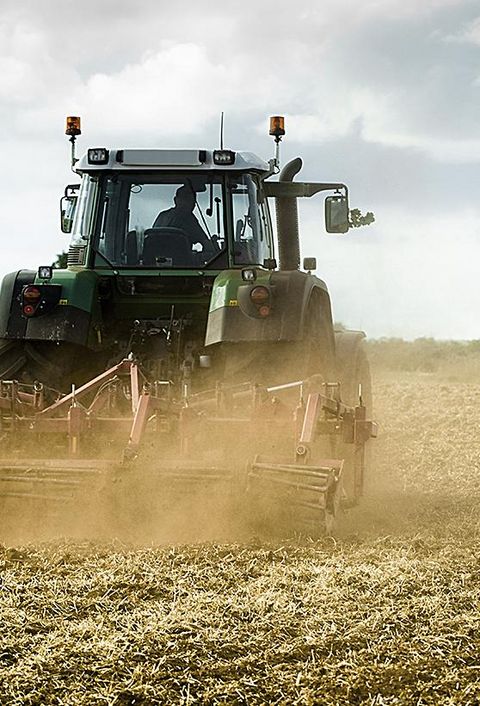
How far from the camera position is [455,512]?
800 cm

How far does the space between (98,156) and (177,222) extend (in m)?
0.81

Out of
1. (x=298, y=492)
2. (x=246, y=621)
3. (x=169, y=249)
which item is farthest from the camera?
(x=169, y=249)

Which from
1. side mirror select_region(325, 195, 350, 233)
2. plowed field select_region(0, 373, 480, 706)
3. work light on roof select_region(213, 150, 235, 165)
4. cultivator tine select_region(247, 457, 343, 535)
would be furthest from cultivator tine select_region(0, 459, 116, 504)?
side mirror select_region(325, 195, 350, 233)

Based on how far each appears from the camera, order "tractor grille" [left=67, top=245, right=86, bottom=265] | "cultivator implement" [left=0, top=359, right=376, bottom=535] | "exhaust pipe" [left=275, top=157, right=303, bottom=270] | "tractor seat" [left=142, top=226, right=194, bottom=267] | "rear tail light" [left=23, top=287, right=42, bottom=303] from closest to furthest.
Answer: "cultivator implement" [left=0, top=359, right=376, bottom=535] < "rear tail light" [left=23, top=287, right=42, bottom=303] < "tractor seat" [left=142, top=226, right=194, bottom=267] < "tractor grille" [left=67, top=245, right=86, bottom=265] < "exhaust pipe" [left=275, top=157, right=303, bottom=270]

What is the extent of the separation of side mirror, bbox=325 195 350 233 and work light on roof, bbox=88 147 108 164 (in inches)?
69.2

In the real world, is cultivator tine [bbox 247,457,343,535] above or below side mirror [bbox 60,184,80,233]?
below

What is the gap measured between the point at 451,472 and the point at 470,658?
22.8ft

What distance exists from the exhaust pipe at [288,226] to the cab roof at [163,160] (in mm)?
1141

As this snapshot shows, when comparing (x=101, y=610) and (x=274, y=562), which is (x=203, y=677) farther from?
(x=274, y=562)

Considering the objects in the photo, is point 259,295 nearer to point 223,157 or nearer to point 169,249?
point 169,249

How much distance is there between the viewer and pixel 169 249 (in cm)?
797

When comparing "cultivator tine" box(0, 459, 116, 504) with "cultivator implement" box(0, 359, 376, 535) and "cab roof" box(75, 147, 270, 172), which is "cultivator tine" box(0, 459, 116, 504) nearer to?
"cultivator implement" box(0, 359, 376, 535)

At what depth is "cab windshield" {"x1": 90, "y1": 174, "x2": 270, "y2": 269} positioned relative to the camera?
7.99 m

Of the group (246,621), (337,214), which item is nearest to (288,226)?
(337,214)
